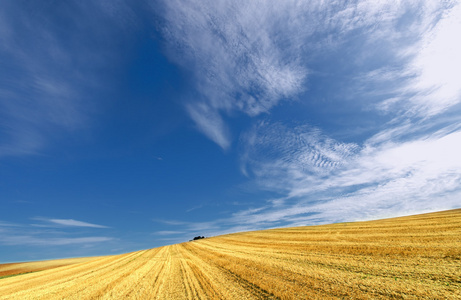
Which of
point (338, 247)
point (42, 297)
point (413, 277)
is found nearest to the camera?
point (413, 277)

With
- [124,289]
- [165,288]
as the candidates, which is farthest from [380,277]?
[124,289]

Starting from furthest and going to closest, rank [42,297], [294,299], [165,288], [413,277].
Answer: [42,297] → [165,288] → [413,277] → [294,299]

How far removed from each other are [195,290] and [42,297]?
11.7 meters

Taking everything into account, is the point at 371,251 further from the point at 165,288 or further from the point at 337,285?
the point at 165,288

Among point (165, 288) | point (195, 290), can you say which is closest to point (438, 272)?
point (195, 290)

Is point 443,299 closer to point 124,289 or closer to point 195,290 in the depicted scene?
point 195,290

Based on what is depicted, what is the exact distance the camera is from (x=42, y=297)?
46.1ft

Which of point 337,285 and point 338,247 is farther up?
point 338,247

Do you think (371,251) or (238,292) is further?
(371,251)

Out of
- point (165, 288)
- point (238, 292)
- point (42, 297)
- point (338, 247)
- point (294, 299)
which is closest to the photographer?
point (294, 299)

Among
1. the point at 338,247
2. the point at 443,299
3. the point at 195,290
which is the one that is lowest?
the point at 443,299

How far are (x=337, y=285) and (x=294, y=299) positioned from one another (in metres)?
2.28

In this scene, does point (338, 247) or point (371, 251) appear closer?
point (371, 251)

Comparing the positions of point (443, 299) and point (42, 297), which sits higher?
point (42, 297)
